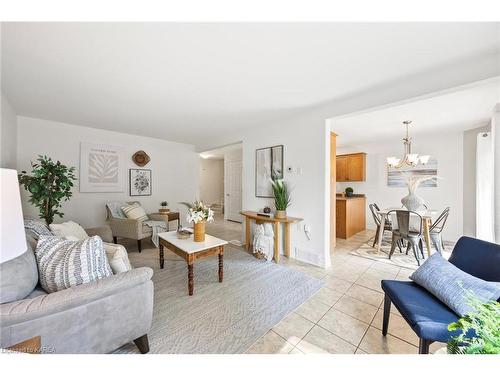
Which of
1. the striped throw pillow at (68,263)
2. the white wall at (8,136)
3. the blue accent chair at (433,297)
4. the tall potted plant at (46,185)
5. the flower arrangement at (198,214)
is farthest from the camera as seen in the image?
the tall potted plant at (46,185)

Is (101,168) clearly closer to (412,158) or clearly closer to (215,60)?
(215,60)

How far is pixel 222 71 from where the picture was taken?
73.2 inches

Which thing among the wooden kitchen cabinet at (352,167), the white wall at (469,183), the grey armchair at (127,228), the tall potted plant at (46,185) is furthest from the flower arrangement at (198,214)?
the white wall at (469,183)

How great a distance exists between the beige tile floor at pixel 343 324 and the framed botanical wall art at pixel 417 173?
107 inches

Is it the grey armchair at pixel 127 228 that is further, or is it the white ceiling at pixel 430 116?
the grey armchair at pixel 127 228

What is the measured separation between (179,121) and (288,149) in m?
2.01

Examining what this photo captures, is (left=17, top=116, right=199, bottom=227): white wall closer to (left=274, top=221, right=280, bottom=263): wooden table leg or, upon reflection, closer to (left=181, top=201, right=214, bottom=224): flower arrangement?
(left=181, top=201, right=214, bottom=224): flower arrangement

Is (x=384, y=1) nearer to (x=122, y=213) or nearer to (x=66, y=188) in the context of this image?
(x=66, y=188)

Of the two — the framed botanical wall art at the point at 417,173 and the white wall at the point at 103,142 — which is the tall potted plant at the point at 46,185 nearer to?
the white wall at the point at 103,142

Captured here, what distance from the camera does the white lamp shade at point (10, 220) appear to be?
0.66 meters

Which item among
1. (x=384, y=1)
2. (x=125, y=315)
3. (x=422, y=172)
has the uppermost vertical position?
(x=384, y=1)

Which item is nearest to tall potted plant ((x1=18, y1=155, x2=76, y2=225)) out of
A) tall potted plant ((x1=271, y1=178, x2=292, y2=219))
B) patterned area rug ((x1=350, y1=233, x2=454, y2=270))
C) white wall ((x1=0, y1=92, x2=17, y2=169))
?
white wall ((x1=0, y1=92, x2=17, y2=169))

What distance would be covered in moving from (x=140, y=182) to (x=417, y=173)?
21.0 feet

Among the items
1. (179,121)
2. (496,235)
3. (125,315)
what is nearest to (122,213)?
(179,121)
